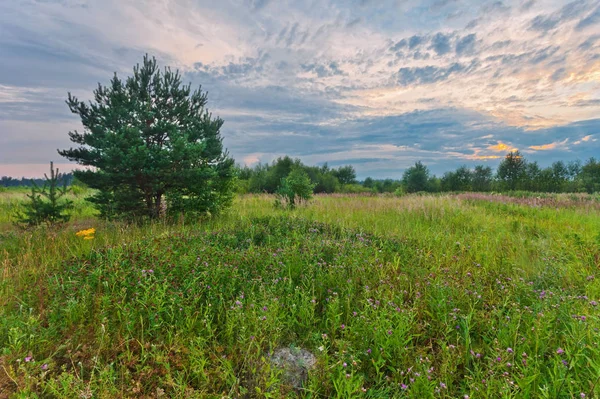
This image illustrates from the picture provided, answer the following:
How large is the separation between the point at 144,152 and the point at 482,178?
5943 centimetres

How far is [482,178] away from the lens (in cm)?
5094

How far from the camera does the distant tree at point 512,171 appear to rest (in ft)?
148

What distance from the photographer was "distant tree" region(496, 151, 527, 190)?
4497cm

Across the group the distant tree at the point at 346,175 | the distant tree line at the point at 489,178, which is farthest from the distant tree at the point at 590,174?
the distant tree at the point at 346,175

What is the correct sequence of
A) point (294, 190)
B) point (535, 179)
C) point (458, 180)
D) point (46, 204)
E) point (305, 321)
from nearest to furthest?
1. point (305, 321)
2. point (46, 204)
3. point (294, 190)
4. point (535, 179)
5. point (458, 180)

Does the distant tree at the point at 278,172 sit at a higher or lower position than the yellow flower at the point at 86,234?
higher

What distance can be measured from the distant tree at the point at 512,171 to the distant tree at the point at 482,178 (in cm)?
198

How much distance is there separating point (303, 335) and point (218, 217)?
6.51 meters

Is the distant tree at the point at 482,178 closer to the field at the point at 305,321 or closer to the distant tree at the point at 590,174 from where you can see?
the distant tree at the point at 590,174

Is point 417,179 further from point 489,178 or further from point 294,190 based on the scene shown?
point 294,190

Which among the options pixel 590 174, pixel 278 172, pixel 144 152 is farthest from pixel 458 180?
pixel 144 152

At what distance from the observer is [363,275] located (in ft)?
11.8

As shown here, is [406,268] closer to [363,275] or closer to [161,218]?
[363,275]

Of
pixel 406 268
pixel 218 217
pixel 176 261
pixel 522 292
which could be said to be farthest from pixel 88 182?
pixel 522 292
